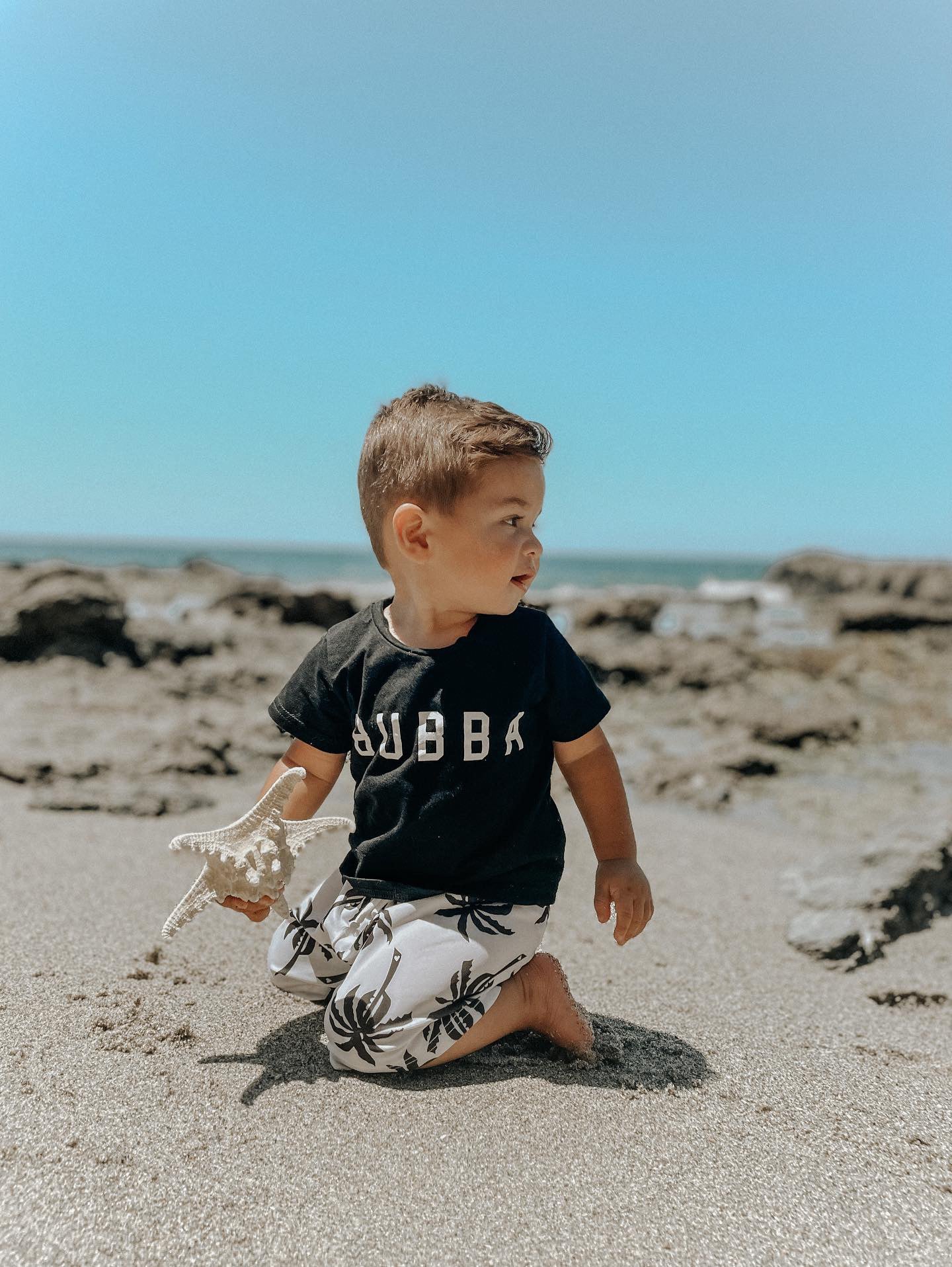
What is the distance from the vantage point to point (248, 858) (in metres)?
1.73

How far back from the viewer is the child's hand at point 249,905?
1.77 metres

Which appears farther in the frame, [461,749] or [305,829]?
[305,829]

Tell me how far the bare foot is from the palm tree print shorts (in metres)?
0.05

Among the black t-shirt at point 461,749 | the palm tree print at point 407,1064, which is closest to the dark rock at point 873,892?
the black t-shirt at point 461,749

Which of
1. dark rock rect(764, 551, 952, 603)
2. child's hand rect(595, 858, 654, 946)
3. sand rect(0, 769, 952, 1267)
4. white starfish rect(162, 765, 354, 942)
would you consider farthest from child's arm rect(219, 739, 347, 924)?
dark rock rect(764, 551, 952, 603)

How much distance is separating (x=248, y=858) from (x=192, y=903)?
0.48ft

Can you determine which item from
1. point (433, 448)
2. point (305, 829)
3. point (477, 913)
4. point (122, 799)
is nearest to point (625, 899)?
point (477, 913)

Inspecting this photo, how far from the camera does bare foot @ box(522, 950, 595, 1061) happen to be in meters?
1.86

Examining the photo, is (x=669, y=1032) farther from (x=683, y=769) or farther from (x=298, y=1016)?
(x=683, y=769)

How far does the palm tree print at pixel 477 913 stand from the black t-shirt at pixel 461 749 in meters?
0.02

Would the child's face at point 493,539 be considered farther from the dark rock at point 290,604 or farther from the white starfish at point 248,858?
the dark rock at point 290,604

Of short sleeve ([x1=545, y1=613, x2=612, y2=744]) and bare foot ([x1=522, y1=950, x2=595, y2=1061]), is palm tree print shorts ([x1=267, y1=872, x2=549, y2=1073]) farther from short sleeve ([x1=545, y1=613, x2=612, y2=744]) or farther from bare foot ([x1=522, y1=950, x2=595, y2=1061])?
short sleeve ([x1=545, y1=613, x2=612, y2=744])

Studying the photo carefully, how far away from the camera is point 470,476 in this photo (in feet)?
5.96

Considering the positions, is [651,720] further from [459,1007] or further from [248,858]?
[248,858]
